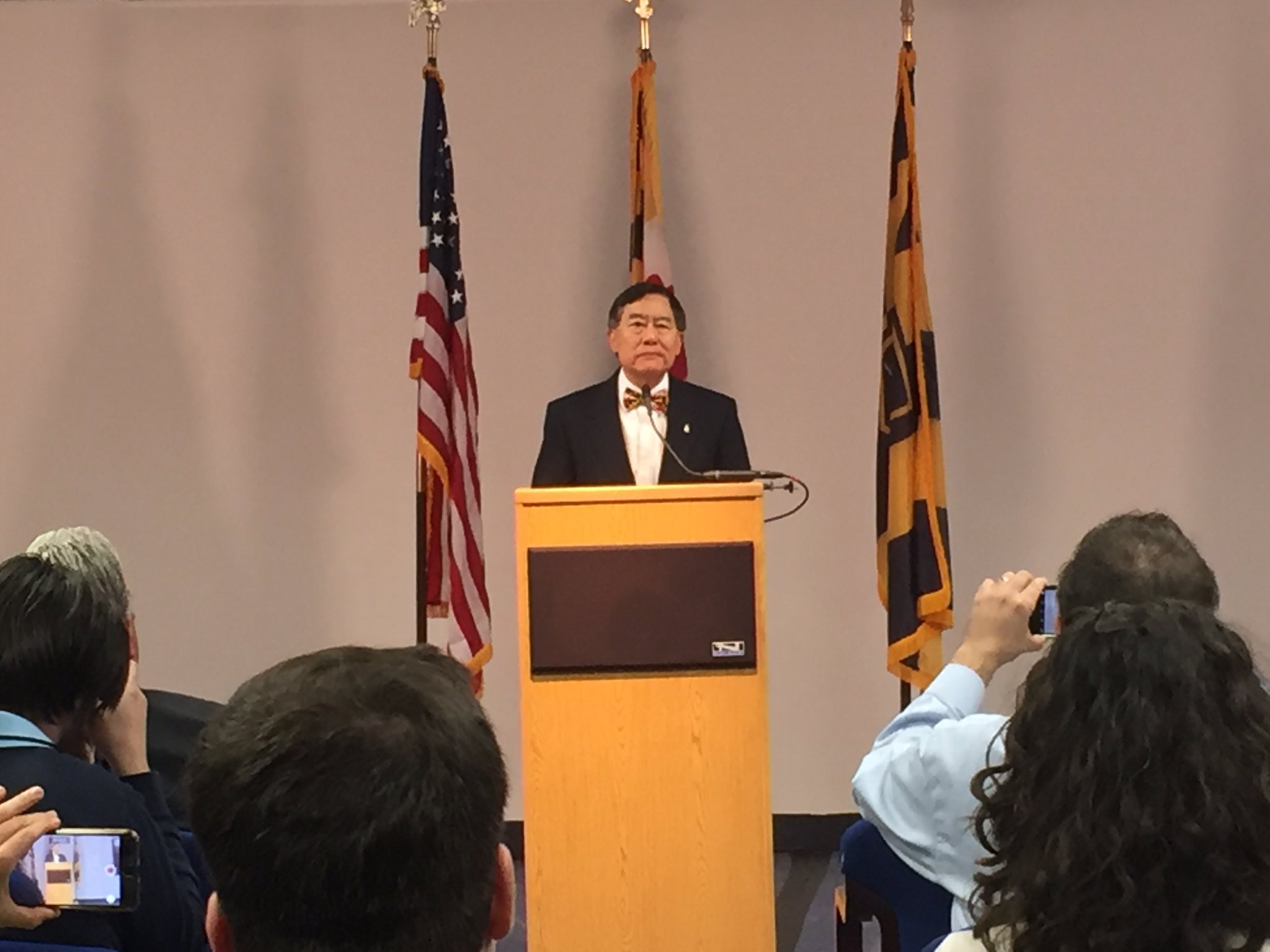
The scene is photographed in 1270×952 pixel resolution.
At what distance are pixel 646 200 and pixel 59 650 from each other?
2996mm

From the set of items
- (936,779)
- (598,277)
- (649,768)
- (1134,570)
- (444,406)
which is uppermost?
(598,277)

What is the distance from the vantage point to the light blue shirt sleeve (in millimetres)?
1601

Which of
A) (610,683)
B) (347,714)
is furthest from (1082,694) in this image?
(610,683)

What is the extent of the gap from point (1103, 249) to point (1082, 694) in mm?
3818

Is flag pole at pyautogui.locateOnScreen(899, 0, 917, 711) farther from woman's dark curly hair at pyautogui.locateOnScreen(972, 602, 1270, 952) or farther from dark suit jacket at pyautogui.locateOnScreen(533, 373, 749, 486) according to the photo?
woman's dark curly hair at pyautogui.locateOnScreen(972, 602, 1270, 952)

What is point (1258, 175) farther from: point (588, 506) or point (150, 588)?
point (150, 588)

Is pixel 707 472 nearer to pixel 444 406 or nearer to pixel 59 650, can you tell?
pixel 444 406

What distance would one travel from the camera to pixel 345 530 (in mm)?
4812

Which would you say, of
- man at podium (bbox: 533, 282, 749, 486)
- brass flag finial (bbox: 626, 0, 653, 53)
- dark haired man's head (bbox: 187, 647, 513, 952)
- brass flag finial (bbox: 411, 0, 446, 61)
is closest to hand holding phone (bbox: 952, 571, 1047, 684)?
dark haired man's head (bbox: 187, 647, 513, 952)

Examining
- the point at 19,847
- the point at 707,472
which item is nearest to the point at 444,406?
the point at 707,472

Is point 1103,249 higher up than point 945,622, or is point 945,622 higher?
point 1103,249

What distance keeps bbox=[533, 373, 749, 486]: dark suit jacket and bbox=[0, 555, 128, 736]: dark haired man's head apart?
1.88 metres

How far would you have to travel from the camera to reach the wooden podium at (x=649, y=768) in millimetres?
2717

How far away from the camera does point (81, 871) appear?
4.44 feet
